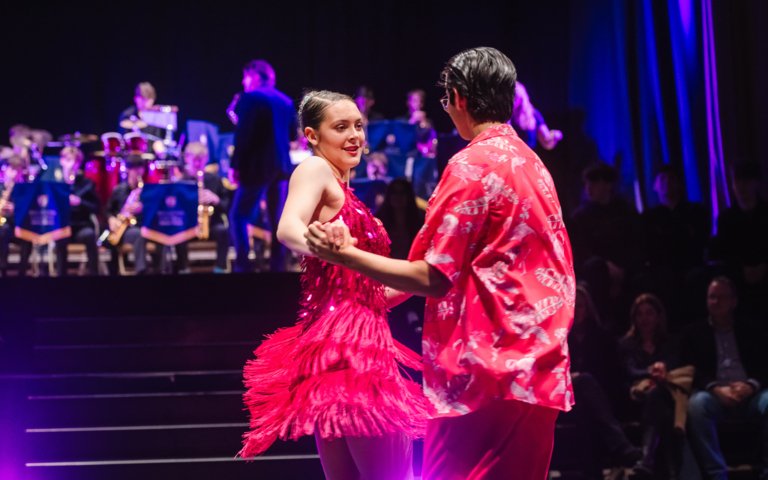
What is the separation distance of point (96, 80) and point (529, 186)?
41.8 ft

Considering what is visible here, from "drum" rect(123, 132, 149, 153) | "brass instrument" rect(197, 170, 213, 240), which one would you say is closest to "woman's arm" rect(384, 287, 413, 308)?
"brass instrument" rect(197, 170, 213, 240)

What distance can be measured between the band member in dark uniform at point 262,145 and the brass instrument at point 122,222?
81.6 inches

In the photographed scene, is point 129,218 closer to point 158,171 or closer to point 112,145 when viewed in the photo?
point 158,171

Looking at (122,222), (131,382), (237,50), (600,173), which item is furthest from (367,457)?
(237,50)

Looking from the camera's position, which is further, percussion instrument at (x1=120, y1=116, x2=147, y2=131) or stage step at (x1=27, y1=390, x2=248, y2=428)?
percussion instrument at (x1=120, y1=116, x2=147, y2=131)

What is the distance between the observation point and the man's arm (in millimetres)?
2238

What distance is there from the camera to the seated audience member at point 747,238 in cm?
649

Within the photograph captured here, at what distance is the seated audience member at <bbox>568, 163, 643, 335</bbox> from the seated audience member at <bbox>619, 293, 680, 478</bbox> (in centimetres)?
22

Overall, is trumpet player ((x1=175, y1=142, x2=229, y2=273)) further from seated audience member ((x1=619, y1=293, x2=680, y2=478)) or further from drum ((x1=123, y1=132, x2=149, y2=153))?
seated audience member ((x1=619, y1=293, x2=680, y2=478))

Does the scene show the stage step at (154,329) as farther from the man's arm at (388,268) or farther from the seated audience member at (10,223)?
the man's arm at (388,268)

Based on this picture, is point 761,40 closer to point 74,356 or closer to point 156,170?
point 74,356

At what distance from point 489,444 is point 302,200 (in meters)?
0.83

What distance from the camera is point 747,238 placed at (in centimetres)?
651

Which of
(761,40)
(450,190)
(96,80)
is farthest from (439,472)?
(96,80)
